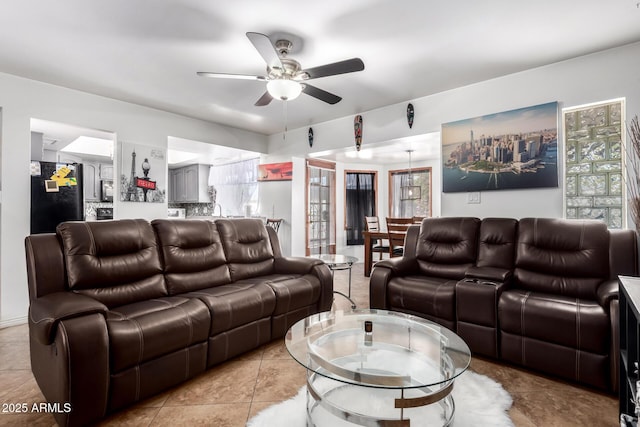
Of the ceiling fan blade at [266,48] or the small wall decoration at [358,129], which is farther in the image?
the small wall decoration at [358,129]

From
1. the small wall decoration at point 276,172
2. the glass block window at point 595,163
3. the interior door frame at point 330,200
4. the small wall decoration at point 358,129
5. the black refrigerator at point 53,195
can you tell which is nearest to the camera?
the glass block window at point 595,163

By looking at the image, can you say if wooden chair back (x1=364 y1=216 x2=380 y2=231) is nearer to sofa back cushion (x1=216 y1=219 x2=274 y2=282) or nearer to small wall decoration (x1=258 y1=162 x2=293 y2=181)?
small wall decoration (x1=258 y1=162 x2=293 y2=181)

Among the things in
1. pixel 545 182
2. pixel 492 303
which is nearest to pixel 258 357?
pixel 492 303

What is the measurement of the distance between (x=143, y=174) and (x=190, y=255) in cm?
206

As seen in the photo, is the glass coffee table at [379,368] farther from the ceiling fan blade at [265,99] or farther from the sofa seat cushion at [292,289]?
the ceiling fan blade at [265,99]

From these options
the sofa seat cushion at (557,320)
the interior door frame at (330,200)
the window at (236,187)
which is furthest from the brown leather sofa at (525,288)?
the window at (236,187)

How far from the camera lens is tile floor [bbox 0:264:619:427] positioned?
170 cm

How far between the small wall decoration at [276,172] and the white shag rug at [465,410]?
154 inches

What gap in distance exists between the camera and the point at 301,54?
9.02 ft

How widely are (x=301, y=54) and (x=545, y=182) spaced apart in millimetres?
2565

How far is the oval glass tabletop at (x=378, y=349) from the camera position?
146 cm

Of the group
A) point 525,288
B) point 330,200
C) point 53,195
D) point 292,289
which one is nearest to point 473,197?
point 525,288

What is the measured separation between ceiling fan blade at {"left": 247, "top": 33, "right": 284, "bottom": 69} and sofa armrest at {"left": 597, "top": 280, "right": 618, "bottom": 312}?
2625 millimetres

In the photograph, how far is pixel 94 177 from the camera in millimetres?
6238
